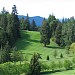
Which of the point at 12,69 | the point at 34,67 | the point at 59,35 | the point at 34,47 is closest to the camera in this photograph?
the point at 12,69

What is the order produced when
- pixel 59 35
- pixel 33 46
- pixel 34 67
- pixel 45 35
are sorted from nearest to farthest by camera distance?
pixel 34 67 → pixel 33 46 → pixel 45 35 → pixel 59 35

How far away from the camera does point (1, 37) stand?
4277 inches

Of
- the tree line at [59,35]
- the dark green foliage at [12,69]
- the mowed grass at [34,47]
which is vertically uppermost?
the tree line at [59,35]

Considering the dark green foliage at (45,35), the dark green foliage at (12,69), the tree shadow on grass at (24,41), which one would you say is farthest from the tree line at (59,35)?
the dark green foliage at (12,69)

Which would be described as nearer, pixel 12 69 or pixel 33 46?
pixel 12 69

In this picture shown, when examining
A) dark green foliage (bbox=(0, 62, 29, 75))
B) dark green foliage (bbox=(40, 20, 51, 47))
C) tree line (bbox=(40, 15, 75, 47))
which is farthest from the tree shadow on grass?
dark green foliage (bbox=(0, 62, 29, 75))

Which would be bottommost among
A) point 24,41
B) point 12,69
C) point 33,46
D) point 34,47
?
point 12,69

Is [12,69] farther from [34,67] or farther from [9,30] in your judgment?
[9,30]

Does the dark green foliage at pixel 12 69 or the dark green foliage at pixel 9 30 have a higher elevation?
the dark green foliage at pixel 9 30

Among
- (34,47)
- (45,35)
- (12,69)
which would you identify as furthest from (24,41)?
(12,69)

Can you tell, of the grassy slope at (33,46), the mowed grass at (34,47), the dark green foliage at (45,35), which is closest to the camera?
the mowed grass at (34,47)

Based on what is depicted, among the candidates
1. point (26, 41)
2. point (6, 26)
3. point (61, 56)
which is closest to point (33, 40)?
point (26, 41)

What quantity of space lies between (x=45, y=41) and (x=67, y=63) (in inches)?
1266

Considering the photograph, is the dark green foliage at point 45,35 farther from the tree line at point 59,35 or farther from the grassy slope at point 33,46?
the grassy slope at point 33,46
